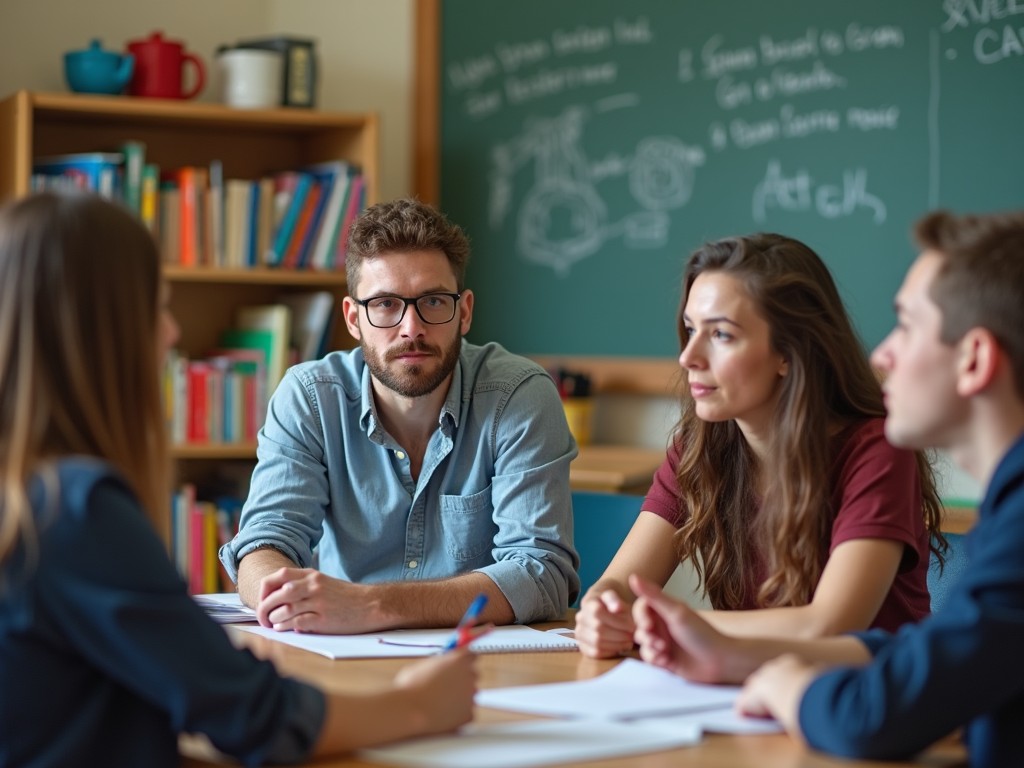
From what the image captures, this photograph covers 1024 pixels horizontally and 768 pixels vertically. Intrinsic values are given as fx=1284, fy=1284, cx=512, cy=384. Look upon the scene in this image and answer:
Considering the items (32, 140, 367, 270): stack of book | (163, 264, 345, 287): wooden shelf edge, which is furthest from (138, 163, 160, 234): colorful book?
(163, 264, 345, 287): wooden shelf edge

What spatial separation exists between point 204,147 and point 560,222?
1136 mm

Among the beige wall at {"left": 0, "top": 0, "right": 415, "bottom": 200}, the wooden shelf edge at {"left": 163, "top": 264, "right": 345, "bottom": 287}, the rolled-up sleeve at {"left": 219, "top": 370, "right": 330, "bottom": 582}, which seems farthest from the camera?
the beige wall at {"left": 0, "top": 0, "right": 415, "bottom": 200}

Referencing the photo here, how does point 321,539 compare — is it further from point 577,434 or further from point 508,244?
point 508,244

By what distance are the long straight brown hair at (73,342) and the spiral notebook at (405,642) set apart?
1.81 feet

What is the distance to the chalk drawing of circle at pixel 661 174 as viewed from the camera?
3.60m

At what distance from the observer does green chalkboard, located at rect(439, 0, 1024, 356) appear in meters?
3.14

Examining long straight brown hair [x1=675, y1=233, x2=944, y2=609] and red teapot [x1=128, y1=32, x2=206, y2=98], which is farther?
red teapot [x1=128, y1=32, x2=206, y2=98]

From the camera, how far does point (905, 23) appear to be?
3199 millimetres

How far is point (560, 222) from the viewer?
3848mm

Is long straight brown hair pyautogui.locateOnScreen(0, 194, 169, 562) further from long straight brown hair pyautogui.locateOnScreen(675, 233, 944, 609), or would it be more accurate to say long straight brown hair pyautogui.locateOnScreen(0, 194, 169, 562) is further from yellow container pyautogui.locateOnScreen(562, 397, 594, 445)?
yellow container pyautogui.locateOnScreen(562, 397, 594, 445)

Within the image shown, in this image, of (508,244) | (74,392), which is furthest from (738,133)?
(74,392)

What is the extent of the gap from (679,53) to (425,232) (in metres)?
1.67

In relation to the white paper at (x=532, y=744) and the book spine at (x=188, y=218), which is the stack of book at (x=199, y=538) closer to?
the book spine at (x=188, y=218)

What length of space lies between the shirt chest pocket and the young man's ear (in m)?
1.05
